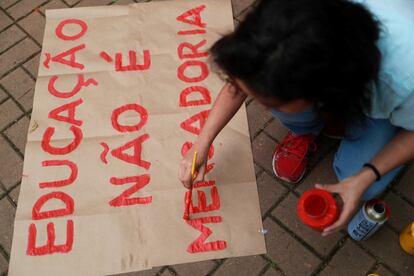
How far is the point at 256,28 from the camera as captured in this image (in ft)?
2.28

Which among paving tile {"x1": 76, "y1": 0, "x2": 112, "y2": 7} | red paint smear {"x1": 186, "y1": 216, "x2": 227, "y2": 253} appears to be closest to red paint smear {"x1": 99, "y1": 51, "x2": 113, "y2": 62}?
paving tile {"x1": 76, "y1": 0, "x2": 112, "y2": 7}

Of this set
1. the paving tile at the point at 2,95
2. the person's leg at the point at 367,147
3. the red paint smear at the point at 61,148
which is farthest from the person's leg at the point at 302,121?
the paving tile at the point at 2,95

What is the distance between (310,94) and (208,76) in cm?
87

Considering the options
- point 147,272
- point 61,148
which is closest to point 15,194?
point 61,148

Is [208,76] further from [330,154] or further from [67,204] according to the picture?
[67,204]

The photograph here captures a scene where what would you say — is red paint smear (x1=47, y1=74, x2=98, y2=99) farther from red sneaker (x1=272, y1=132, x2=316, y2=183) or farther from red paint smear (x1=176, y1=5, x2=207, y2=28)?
red sneaker (x1=272, y1=132, x2=316, y2=183)

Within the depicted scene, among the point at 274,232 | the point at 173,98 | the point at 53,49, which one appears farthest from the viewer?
the point at 53,49

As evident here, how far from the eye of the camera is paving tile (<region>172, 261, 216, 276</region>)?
1.23 m

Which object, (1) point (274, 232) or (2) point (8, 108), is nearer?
(1) point (274, 232)

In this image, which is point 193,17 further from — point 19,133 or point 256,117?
point 19,133

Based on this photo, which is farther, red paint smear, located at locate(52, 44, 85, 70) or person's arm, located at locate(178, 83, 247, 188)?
red paint smear, located at locate(52, 44, 85, 70)

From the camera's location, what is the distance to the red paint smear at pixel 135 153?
1.39 meters

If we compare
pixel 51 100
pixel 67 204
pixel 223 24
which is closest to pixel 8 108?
pixel 51 100

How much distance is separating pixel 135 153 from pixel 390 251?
925 millimetres
